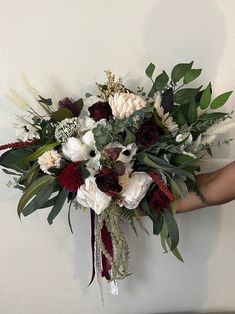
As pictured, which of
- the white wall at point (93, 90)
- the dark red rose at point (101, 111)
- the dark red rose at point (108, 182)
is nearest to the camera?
the dark red rose at point (108, 182)

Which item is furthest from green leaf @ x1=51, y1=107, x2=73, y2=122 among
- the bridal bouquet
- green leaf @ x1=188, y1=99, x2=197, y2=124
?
green leaf @ x1=188, y1=99, x2=197, y2=124

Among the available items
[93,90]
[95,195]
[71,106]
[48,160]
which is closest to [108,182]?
[95,195]

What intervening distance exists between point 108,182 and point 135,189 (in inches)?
3.3

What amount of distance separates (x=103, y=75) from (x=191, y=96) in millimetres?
282

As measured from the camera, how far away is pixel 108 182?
36.5 inches

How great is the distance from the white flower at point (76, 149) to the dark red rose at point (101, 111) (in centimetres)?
8

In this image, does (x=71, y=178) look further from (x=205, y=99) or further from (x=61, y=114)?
(x=205, y=99)

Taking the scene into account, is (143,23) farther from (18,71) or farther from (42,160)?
(42,160)

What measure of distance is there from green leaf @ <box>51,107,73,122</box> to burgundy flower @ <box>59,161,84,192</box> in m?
0.15

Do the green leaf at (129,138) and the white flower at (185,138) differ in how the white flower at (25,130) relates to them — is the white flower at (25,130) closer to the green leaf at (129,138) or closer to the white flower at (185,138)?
the green leaf at (129,138)

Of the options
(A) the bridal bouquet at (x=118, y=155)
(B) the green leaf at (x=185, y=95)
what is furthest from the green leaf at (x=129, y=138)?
(B) the green leaf at (x=185, y=95)

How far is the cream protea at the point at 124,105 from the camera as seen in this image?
100cm

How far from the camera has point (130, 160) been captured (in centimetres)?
100

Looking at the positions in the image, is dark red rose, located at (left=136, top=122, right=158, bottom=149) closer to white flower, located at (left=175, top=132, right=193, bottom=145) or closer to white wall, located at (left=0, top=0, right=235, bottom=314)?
white flower, located at (left=175, top=132, right=193, bottom=145)
